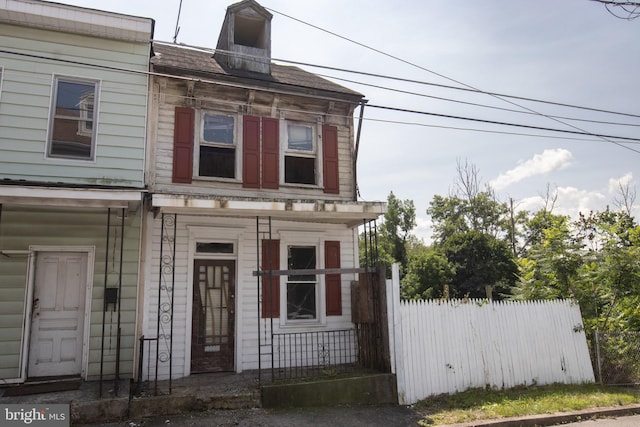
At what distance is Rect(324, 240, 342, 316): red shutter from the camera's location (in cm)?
895

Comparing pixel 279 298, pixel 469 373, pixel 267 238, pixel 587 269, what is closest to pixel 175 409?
pixel 279 298

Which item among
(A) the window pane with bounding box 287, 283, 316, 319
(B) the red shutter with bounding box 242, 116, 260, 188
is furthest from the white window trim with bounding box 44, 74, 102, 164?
(A) the window pane with bounding box 287, 283, 316, 319

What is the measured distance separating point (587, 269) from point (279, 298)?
6.48 meters

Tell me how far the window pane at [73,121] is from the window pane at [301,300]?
4742 mm

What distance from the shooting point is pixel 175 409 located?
6.05 metres

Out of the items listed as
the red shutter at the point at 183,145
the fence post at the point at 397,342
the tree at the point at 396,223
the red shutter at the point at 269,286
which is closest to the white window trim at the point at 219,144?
the red shutter at the point at 183,145

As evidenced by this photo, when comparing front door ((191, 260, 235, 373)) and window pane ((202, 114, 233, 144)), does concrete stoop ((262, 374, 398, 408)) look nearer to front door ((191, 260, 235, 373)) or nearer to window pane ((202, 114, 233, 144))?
front door ((191, 260, 235, 373))

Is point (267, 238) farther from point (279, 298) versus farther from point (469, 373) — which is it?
point (469, 373)

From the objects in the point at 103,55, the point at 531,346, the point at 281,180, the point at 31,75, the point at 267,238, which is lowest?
the point at 531,346

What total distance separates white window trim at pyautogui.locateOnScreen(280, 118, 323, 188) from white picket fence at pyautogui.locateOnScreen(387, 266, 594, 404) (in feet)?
11.2

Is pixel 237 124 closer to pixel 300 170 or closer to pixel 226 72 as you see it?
pixel 226 72

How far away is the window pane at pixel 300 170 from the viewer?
950 cm

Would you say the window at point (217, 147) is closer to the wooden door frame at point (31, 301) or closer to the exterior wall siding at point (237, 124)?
the exterior wall siding at point (237, 124)

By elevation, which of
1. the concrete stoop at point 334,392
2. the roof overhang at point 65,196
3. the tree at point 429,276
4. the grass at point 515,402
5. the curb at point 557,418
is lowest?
the curb at point 557,418
